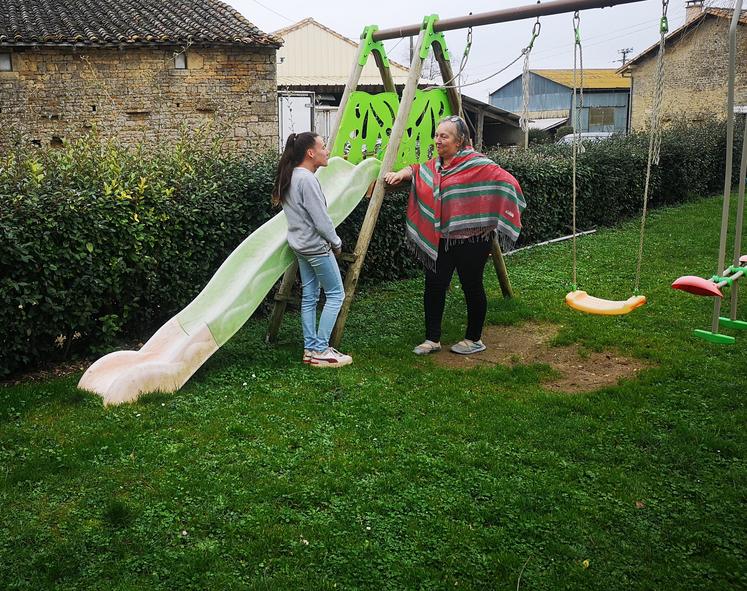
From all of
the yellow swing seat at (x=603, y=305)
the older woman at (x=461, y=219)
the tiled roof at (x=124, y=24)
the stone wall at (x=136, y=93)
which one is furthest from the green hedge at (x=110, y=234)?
the tiled roof at (x=124, y=24)

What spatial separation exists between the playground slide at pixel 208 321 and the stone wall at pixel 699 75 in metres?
24.5

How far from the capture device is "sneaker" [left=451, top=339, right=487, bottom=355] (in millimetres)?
5793

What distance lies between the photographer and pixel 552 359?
571cm

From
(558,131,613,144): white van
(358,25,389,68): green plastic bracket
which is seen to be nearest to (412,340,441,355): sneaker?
(358,25,389,68): green plastic bracket

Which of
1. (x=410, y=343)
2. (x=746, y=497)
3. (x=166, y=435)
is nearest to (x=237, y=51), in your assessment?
(x=410, y=343)

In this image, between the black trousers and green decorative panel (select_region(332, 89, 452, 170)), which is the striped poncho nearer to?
the black trousers

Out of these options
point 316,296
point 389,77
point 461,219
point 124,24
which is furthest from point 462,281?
point 124,24

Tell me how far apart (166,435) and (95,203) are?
220 centimetres

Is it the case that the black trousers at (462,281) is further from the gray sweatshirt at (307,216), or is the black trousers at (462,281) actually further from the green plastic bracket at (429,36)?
the green plastic bracket at (429,36)

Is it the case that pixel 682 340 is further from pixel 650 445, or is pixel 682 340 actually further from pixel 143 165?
pixel 143 165

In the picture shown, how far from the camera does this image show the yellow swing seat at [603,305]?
172 inches

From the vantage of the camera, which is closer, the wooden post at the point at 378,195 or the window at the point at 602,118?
the wooden post at the point at 378,195

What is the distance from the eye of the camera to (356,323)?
22.2ft

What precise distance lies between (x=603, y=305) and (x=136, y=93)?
19.0 metres
